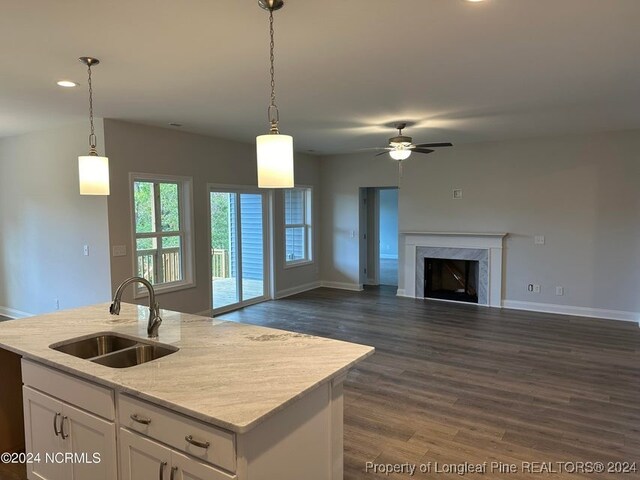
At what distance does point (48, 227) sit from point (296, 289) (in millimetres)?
4191

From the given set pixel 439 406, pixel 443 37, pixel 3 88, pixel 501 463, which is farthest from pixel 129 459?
pixel 3 88

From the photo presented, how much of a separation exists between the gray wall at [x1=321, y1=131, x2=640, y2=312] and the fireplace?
62 centimetres

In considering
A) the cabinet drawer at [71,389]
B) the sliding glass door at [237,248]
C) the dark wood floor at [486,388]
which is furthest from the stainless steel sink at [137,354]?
the sliding glass door at [237,248]

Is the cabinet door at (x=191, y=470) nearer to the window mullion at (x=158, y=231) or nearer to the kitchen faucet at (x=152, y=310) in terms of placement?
the kitchen faucet at (x=152, y=310)

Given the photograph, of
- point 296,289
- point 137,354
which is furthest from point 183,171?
point 137,354

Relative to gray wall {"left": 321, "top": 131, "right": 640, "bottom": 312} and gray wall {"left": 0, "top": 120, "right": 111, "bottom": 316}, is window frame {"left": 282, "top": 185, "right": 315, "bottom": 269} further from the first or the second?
gray wall {"left": 0, "top": 120, "right": 111, "bottom": 316}

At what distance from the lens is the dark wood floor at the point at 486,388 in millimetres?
2773

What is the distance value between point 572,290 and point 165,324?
6029 millimetres

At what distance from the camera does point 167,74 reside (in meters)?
3.30

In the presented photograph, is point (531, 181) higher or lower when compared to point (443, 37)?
lower

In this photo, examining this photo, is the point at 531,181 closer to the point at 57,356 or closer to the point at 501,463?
the point at 501,463

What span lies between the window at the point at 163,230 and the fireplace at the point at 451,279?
4185 millimetres

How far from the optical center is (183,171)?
571 cm

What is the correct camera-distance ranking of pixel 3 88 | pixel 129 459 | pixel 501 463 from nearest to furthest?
pixel 129 459, pixel 501 463, pixel 3 88
